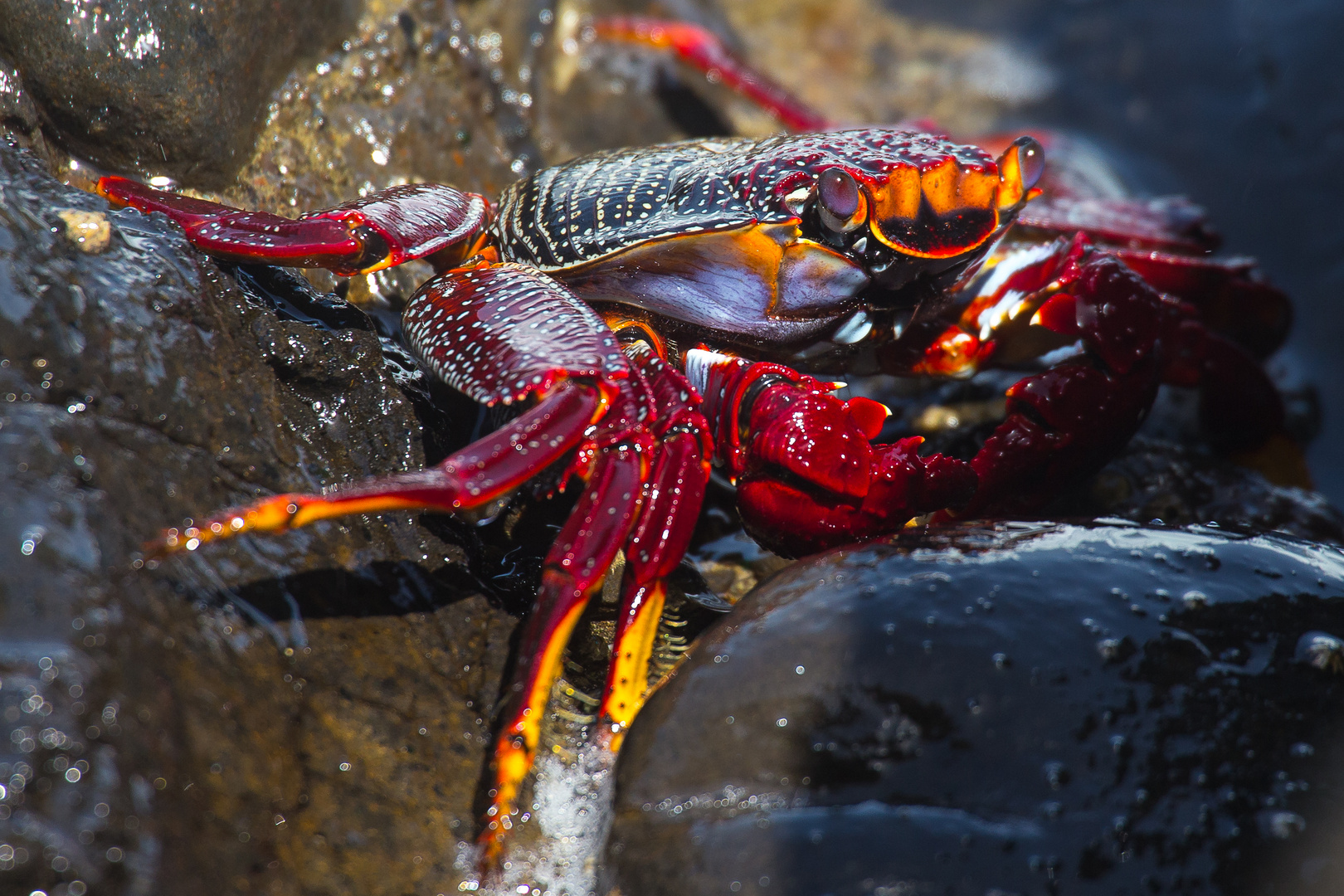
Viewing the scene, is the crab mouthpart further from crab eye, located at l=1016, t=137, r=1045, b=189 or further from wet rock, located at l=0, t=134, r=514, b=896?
wet rock, located at l=0, t=134, r=514, b=896

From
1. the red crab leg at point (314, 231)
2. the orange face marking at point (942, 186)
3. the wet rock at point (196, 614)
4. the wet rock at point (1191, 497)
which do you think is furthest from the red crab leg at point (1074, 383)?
the red crab leg at point (314, 231)

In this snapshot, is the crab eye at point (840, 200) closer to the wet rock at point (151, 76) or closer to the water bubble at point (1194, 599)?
the water bubble at point (1194, 599)

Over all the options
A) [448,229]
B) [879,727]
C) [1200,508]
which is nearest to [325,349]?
[448,229]

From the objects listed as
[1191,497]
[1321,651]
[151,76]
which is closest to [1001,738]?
[1321,651]

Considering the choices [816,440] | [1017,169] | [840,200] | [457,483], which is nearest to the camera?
[457,483]

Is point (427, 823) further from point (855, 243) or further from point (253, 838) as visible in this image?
point (855, 243)

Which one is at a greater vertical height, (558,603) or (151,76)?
(151,76)

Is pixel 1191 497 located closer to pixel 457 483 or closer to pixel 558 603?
pixel 558 603

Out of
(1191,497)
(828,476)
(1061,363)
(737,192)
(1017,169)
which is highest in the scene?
(1017,169)
